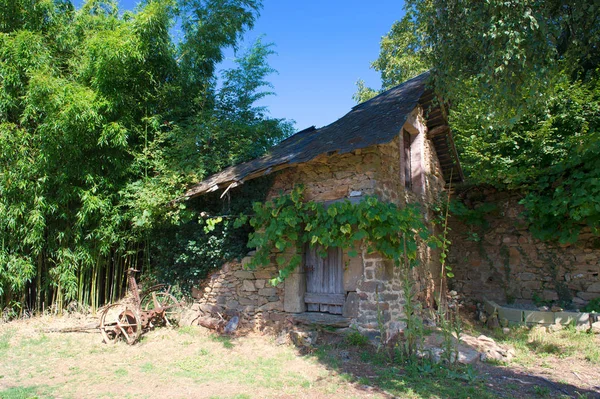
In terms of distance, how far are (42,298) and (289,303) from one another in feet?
17.2

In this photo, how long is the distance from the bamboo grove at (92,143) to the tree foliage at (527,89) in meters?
4.44

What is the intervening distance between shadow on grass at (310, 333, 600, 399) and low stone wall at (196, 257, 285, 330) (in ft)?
5.29

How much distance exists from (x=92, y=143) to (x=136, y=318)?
11.2 feet

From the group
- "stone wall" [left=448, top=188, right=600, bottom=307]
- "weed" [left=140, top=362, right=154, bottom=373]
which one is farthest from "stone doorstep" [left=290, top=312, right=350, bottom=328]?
"stone wall" [left=448, top=188, right=600, bottom=307]

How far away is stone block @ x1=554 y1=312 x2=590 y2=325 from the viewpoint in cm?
687

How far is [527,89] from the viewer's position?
5559mm

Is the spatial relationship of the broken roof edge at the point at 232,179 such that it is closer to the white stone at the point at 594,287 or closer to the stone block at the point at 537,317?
the stone block at the point at 537,317

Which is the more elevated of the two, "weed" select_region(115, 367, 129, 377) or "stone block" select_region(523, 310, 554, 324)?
"stone block" select_region(523, 310, 554, 324)

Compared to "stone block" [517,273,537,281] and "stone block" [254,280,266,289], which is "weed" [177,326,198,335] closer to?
"stone block" [254,280,266,289]

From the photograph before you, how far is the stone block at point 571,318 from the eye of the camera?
687 centimetres

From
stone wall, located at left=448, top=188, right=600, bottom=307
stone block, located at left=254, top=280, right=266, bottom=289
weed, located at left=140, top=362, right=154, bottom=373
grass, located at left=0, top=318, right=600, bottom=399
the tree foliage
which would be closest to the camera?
grass, located at left=0, top=318, right=600, bottom=399

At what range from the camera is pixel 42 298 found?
8.01 metres

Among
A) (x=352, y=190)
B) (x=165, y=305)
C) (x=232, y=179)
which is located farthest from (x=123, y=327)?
(x=352, y=190)

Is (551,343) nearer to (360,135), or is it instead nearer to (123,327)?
(360,135)
